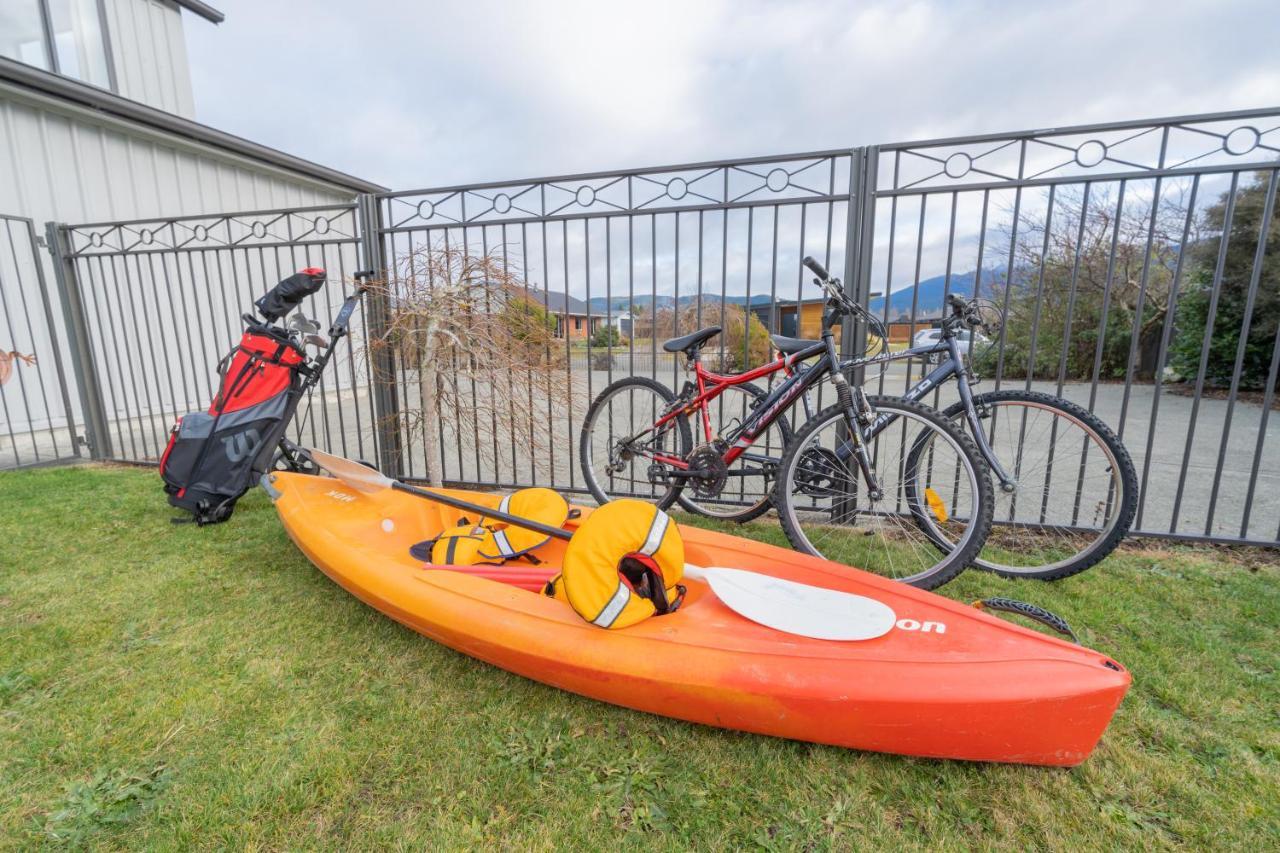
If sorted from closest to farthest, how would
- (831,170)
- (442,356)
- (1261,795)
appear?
(1261,795) < (831,170) < (442,356)

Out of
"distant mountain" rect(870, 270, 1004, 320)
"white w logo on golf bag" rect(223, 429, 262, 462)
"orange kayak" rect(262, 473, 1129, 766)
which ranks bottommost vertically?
"orange kayak" rect(262, 473, 1129, 766)

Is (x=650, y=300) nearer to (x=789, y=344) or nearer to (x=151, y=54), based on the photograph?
(x=789, y=344)

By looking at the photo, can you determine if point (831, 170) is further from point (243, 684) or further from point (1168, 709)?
point (243, 684)

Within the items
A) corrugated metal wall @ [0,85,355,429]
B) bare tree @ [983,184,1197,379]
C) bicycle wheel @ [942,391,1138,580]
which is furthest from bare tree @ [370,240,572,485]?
bare tree @ [983,184,1197,379]

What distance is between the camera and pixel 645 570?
5.43 feet

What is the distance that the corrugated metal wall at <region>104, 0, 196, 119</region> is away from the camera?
20.2 ft

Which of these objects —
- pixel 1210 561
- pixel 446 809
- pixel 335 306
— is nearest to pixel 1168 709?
pixel 1210 561

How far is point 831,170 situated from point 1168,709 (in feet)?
8.41

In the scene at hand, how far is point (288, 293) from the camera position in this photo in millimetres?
3018

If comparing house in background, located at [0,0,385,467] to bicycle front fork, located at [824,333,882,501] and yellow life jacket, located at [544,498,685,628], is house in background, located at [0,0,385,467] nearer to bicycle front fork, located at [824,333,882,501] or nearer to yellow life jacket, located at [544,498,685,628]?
yellow life jacket, located at [544,498,685,628]

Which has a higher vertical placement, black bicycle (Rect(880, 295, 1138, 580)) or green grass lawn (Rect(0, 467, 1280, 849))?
black bicycle (Rect(880, 295, 1138, 580))

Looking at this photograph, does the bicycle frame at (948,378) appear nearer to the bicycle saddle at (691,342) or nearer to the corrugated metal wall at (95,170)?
the bicycle saddle at (691,342)

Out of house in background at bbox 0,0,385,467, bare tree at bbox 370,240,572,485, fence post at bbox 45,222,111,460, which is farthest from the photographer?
house in background at bbox 0,0,385,467

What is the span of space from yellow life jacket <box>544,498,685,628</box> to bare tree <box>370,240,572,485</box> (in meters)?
1.76
